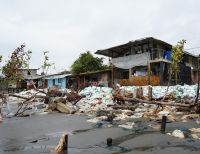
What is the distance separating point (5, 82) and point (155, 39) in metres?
23.5

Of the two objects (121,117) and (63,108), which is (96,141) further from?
(63,108)

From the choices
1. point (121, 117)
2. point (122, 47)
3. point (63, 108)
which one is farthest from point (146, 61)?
point (121, 117)

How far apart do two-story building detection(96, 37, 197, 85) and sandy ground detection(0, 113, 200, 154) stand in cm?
1745

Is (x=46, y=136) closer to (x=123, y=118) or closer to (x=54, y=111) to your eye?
(x=123, y=118)

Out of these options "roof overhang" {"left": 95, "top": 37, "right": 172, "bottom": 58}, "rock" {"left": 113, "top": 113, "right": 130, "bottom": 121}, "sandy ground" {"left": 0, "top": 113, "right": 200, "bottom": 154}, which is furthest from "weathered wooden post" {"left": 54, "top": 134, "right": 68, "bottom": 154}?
"roof overhang" {"left": 95, "top": 37, "right": 172, "bottom": 58}

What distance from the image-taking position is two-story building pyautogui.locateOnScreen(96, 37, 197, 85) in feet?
94.1

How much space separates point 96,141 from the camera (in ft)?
25.5

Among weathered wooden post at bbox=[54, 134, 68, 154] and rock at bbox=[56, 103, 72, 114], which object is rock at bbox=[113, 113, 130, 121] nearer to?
rock at bbox=[56, 103, 72, 114]

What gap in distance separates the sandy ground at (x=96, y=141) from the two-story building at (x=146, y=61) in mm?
17449

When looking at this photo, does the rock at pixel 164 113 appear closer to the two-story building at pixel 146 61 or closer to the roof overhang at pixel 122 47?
the two-story building at pixel 146 61

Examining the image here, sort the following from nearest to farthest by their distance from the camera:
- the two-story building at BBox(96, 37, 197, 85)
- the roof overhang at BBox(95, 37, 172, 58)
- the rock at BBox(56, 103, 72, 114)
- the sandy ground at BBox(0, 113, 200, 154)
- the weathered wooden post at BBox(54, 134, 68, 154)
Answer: the weathered wooden post at BBox(54, 134, 68, 154), the sandy ground at BBox(0, 113, 200, 154), the rock at BBox(56, 103, 72, 114), the two-story building at BBox(96, 37, 197, 85), the roof overhang at BBox(95, 37, 172, 58)

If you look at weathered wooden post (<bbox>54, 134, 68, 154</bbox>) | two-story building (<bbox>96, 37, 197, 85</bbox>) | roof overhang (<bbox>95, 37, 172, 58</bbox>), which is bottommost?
weathered wooden post (<bbox>54, 134, 68, 154</bbox>)

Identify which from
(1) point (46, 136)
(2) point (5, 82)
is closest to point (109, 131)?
(1) point (46, 136)

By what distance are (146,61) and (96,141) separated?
2276 centimetres
